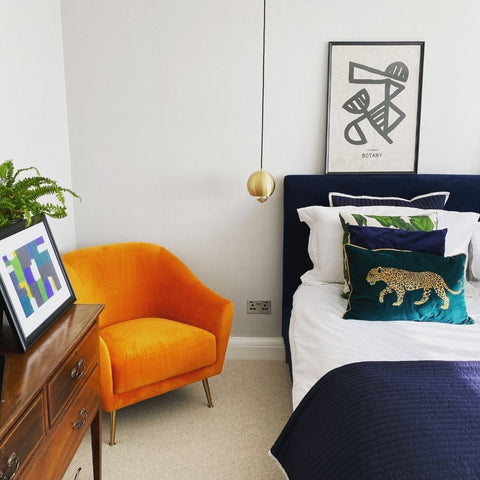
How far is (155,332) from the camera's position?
2352 millimetres

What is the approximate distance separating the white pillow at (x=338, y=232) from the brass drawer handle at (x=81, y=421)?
1379 millimetres

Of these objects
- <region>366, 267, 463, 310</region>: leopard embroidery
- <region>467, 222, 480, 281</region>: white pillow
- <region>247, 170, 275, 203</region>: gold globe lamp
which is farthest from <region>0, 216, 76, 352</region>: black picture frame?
<region>467, 222, 480, 281</region>: white pillow

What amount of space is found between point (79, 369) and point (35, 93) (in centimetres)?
145

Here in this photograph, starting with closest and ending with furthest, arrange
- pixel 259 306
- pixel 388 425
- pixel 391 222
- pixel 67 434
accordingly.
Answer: pixel 388 425, pixel 67 434, pixel 391 222, pixel 259 306

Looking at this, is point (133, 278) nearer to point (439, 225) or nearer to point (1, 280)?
point (1, 280)

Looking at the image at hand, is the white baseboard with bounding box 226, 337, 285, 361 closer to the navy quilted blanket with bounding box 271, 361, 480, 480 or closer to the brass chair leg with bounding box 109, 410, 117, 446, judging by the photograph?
the brass chair leg with bounding box 109, 410, 117, 446

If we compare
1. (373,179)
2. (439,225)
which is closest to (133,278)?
(373,179)

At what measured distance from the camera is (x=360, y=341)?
6.08 feet

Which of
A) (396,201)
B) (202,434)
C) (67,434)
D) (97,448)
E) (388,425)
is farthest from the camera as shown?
(396,201)

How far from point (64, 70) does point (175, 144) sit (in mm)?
729

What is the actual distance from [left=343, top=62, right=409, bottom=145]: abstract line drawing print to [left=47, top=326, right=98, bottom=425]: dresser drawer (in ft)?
6.03

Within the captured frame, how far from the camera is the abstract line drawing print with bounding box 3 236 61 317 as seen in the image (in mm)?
1478

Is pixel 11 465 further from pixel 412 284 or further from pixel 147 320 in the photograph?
pixel 412 284

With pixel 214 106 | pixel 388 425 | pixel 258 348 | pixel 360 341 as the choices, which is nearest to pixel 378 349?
pixel 360 341
